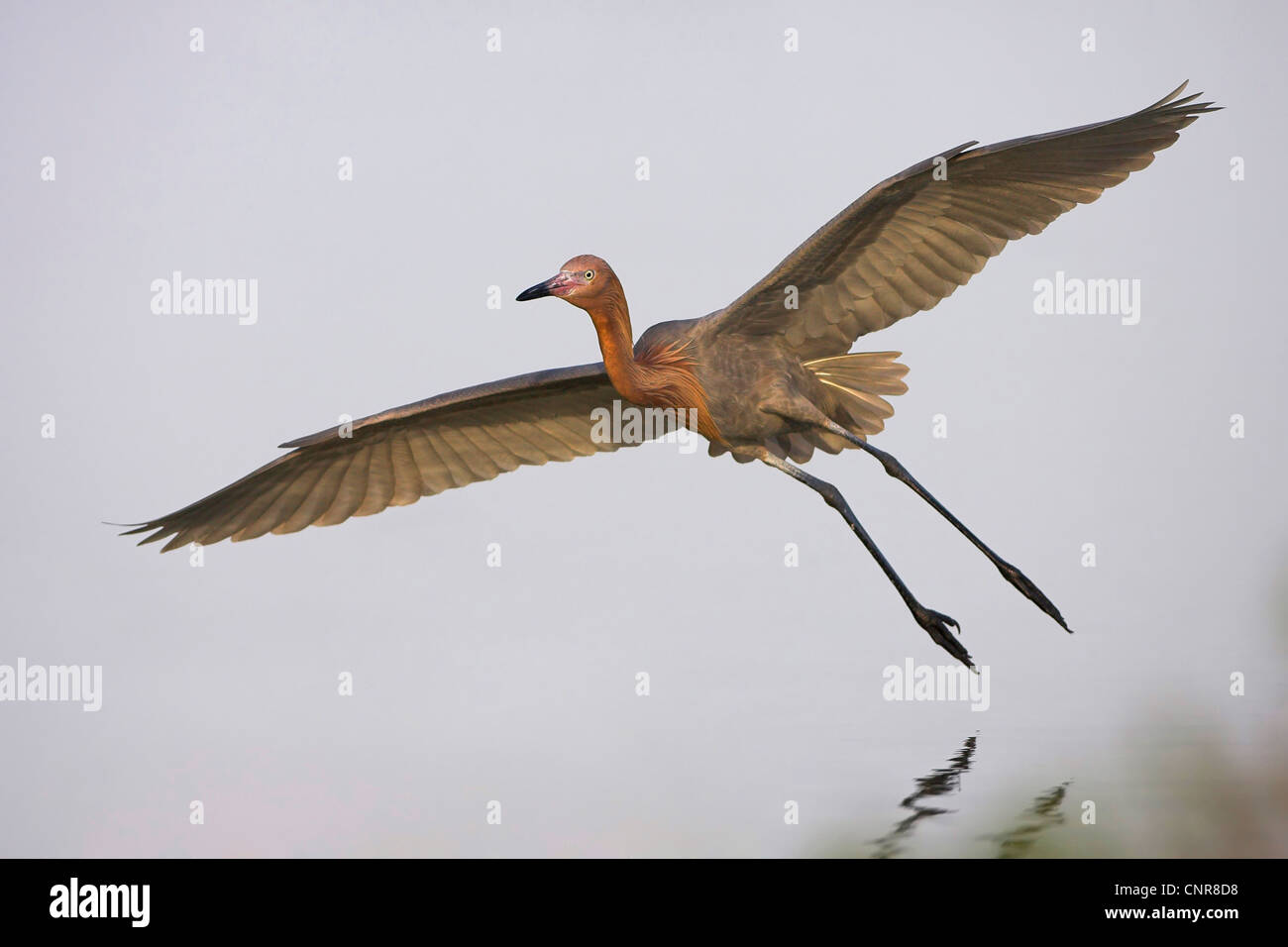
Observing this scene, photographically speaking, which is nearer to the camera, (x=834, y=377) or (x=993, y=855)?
(x=993, y=855)

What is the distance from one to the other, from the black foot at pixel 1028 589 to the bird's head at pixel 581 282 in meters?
3.03

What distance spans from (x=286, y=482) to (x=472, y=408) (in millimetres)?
1414

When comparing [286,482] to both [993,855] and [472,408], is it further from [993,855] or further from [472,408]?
[993,855]

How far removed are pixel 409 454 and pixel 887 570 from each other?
3557 millimetres

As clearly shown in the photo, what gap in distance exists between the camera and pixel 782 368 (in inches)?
383

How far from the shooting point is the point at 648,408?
991 cm

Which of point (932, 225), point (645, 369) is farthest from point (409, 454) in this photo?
point (932, 225)

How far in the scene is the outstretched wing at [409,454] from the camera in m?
10.3

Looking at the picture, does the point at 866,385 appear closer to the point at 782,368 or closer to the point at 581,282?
the point at 782,368

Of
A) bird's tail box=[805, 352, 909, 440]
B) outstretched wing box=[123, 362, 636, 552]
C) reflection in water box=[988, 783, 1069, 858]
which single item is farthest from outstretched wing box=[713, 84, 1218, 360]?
reflection in water box=[988, 783, 1069, 858]

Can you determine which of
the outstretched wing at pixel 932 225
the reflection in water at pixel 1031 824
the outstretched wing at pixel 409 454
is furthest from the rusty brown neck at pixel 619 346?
the reflection in water at pixel 1031 824

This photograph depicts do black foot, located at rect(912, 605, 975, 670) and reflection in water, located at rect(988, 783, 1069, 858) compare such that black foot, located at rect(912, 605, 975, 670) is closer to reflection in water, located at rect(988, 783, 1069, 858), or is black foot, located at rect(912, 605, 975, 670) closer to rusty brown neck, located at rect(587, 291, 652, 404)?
reflection in water, located at rect(988, 783, 1069, 858)

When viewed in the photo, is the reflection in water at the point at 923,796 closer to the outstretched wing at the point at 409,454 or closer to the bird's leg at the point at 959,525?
the bird's leg at the point at 959,525

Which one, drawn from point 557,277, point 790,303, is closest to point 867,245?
point 790,303
